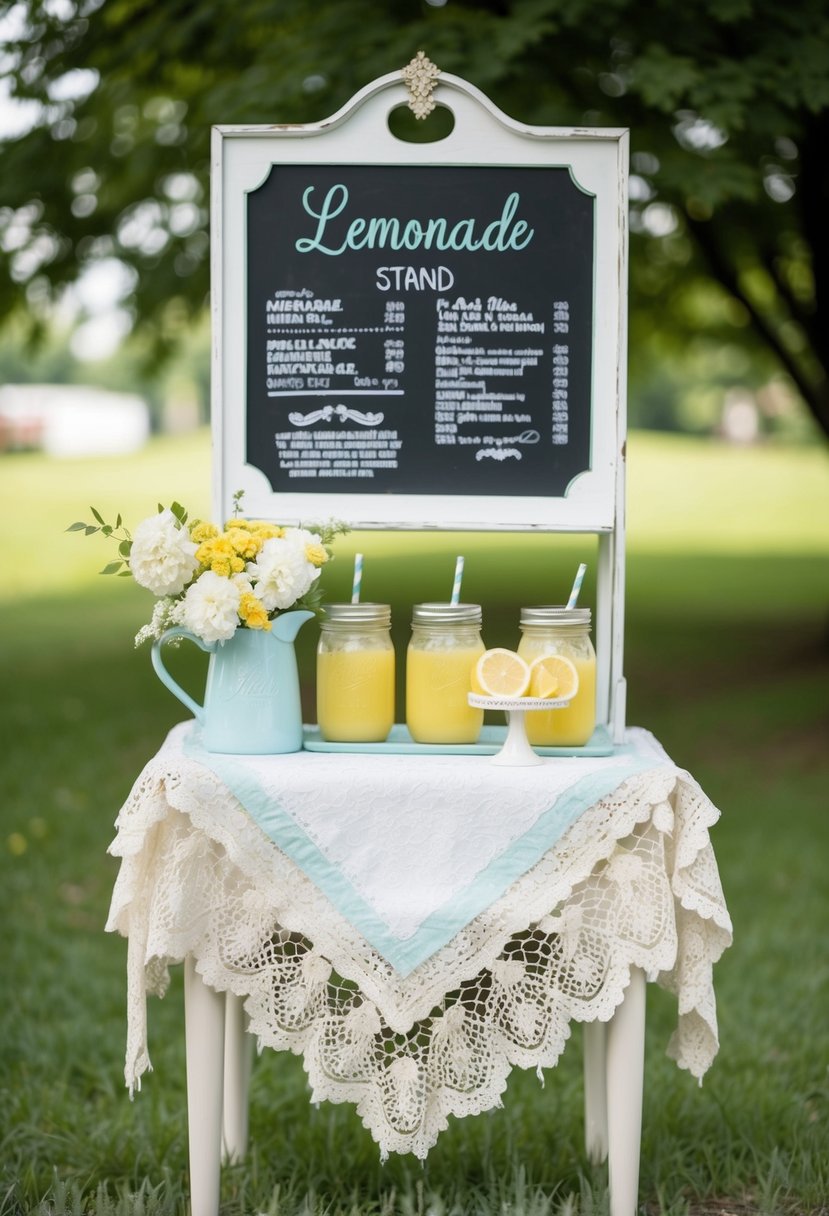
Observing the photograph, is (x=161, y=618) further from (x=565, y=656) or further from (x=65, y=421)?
(x=65, y=421)

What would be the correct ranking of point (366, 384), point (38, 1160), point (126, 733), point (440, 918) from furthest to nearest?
point (126, 733) < point (38, 1160) < point (366, 384) < point (440, 918)

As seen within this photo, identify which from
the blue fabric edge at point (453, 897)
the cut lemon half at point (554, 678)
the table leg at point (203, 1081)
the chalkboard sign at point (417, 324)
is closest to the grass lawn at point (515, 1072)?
the table leg at point (203, 1081)

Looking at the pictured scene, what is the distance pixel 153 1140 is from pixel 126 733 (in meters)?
4.81

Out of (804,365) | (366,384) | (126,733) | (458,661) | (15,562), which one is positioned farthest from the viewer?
(15,562)

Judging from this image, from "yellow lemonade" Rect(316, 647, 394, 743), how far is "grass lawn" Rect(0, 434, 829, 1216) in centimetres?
98

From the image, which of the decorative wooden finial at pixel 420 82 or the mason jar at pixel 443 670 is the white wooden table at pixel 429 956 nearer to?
the mason jar at pixel 443 670

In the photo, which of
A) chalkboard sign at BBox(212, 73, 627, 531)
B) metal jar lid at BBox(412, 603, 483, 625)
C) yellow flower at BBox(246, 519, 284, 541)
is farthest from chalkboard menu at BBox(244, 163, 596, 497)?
metal jar lid at BBox(412, 603, 483, 625)

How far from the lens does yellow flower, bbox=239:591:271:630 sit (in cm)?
261

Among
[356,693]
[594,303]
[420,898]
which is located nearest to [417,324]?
[594,303]

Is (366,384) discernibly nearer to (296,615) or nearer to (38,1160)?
(296,615)

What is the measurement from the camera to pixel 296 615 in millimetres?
2695

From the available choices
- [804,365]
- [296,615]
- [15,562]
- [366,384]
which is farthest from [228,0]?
[15,562]

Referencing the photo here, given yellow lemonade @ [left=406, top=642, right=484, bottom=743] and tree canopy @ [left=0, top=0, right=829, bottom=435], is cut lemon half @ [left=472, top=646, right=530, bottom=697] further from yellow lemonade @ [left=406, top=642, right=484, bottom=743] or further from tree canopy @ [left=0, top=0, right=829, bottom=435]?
tree canopy @ [left=0, top=0, right=829, bottom=435]

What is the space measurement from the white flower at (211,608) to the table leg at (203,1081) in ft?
2.04
